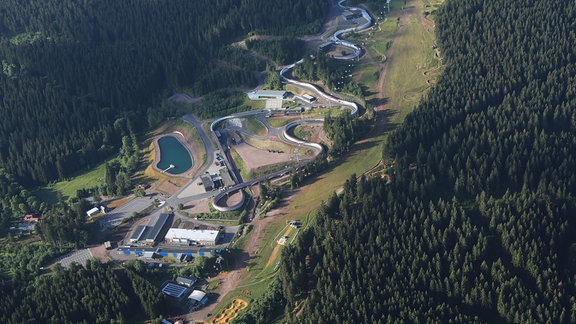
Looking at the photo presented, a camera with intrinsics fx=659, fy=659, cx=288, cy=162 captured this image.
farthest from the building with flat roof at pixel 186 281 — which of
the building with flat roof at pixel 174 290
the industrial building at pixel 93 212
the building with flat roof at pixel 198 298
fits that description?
the industrial building at pixel 93 212

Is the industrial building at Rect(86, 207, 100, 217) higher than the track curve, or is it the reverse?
the track curve

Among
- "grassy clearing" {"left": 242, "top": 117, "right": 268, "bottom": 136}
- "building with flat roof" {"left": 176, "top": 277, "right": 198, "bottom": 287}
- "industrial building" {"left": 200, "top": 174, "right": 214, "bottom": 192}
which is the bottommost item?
"building with flat roof" {"left": 176, "top": 277, "right": 198, "bottom": 287}

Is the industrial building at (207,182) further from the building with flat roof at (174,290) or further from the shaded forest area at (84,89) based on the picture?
the shaded forest area at (84,89)

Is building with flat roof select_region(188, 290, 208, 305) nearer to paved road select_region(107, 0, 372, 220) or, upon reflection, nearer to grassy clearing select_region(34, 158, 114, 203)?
paved road select_region(107, 0, 372, 220)

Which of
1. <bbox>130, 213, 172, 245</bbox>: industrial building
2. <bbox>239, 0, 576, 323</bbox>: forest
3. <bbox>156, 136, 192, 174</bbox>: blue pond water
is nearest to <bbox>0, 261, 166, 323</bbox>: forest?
<bbox>130, 213, 172, 245</bbox>: industrial building

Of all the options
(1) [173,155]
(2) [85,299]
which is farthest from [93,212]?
(2) [85,299]

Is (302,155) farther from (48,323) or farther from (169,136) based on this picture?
(48,323)

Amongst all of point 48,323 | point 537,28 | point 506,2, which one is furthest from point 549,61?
point 48,323
